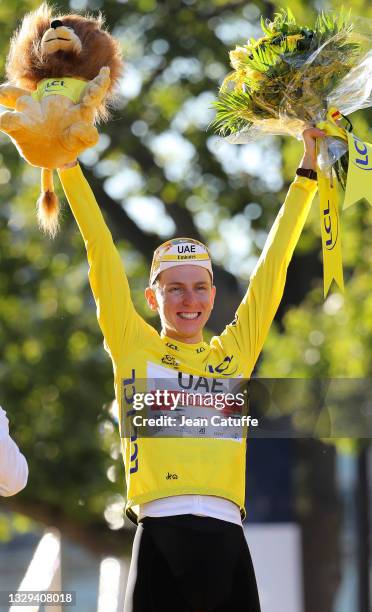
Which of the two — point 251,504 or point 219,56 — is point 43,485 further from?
point 219,56

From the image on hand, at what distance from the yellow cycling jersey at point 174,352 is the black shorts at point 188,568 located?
0.32 ft

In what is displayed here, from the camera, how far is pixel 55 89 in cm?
352

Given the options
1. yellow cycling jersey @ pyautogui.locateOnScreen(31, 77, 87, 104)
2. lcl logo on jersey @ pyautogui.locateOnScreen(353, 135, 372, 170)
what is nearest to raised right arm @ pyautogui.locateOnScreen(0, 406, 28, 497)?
yellow cycling jersey @ pyautogui.locateOnScreen(31, 77, 87, 104)

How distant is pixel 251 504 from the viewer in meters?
8.80

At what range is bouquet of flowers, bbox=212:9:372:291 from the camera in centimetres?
366

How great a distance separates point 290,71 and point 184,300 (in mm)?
773

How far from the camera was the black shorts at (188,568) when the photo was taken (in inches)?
129

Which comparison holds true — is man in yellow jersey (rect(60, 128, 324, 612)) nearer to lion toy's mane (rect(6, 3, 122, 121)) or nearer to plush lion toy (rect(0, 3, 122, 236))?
plush lion toy (rect(0, 3, 122, 236))

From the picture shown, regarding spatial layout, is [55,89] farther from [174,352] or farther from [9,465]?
[9,465]

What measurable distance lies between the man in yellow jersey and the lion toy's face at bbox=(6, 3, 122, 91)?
299 millimetres

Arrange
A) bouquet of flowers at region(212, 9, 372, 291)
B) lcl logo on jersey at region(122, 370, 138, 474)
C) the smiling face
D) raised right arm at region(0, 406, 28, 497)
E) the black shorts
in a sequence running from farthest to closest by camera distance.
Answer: bouquet of flowers at region(212, 9, 372, 291) → the smiling face → lcl logo on jersey at region(122, 370, 138, 474) → the black shorts → raised right arm at region(0, 406, 28, 497)

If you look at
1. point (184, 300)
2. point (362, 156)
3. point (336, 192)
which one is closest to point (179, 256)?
point (184, 300)

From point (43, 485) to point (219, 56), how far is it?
3774 millimetres

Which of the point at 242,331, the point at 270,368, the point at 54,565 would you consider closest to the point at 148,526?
the point at 242,331
